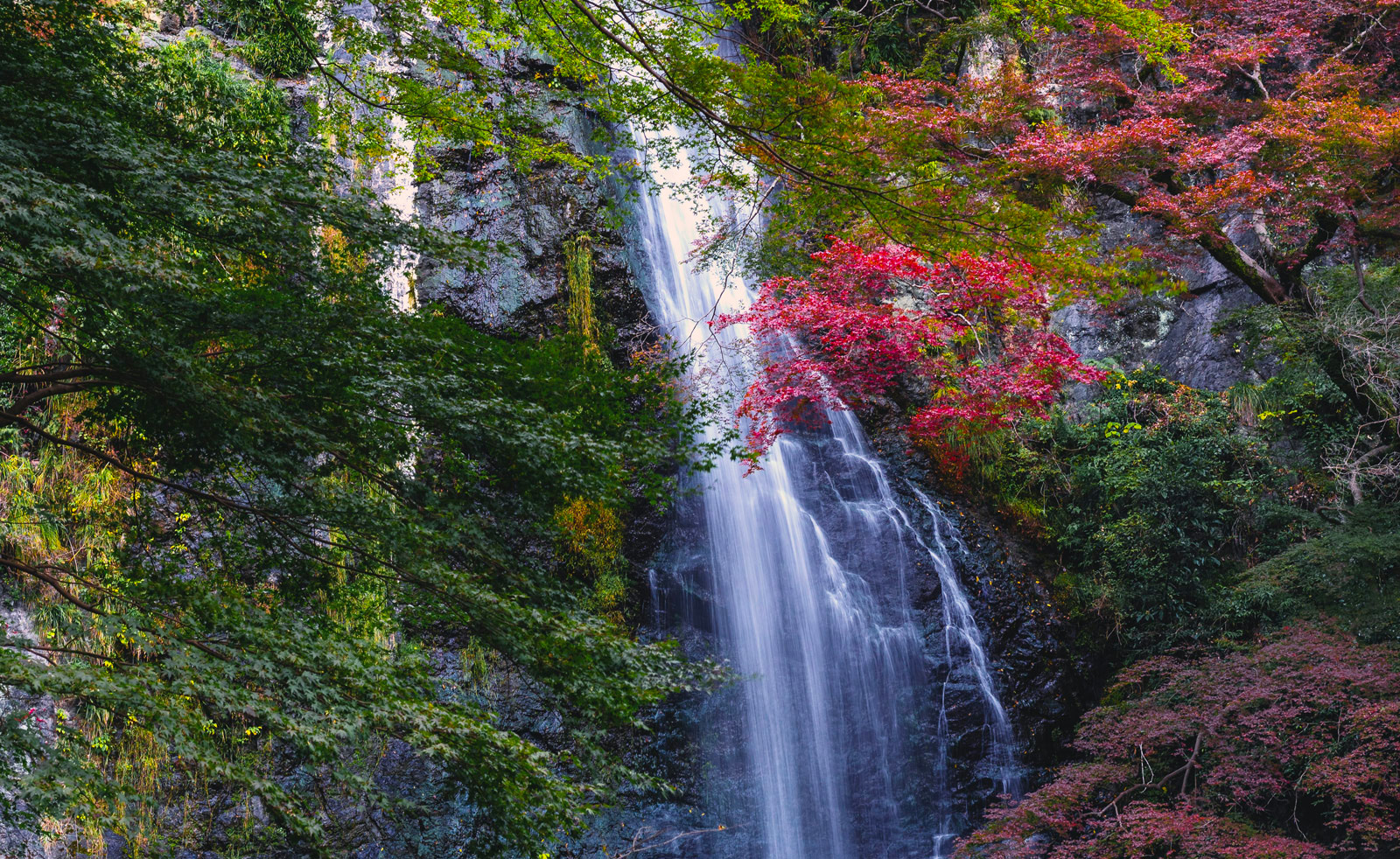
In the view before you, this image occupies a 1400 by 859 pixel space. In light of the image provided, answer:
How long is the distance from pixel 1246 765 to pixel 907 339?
4744 millimetres

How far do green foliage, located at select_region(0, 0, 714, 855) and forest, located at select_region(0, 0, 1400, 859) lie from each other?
33 mm

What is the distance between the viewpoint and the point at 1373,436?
759 cm

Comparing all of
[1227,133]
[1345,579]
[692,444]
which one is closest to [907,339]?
[692,444]

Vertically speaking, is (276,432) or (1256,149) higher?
(1256,149)

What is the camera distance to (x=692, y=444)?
6117 mm

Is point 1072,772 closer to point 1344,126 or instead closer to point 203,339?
point 1344,126

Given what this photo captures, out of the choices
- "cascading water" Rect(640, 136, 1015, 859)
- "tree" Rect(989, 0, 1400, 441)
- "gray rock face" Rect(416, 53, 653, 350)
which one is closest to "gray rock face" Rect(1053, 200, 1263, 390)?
"tree" Rect(989, 0, 1400, 441)

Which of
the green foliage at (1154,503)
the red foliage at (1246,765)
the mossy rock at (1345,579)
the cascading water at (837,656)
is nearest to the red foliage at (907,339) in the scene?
the cascading water at (837,656)

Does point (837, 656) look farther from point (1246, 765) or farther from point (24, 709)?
point (24, 709)

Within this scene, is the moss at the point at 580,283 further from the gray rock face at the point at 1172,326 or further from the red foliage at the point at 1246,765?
the gray rock face at the point at 1172,326

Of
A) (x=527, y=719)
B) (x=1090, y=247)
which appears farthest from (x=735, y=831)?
(x=1090, y=247)

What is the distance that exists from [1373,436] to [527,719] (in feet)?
26.8

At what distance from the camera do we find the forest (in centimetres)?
371

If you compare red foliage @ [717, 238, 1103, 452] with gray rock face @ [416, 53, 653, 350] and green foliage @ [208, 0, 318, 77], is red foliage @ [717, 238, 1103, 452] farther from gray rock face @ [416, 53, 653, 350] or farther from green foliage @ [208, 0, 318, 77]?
green foliage @ [208, 0, 318, 77]
